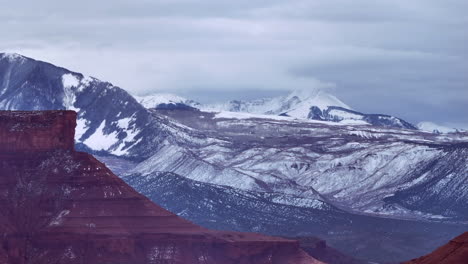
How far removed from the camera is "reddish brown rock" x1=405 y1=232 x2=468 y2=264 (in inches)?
4373

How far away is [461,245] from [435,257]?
1897 millimetres

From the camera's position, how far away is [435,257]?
116500 millimetres

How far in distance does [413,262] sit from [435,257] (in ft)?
12.9

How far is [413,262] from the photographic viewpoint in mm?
120250

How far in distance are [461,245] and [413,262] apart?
536cm

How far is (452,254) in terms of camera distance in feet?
373

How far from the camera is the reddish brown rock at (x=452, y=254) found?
11106 centimetres

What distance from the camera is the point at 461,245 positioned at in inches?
4557
